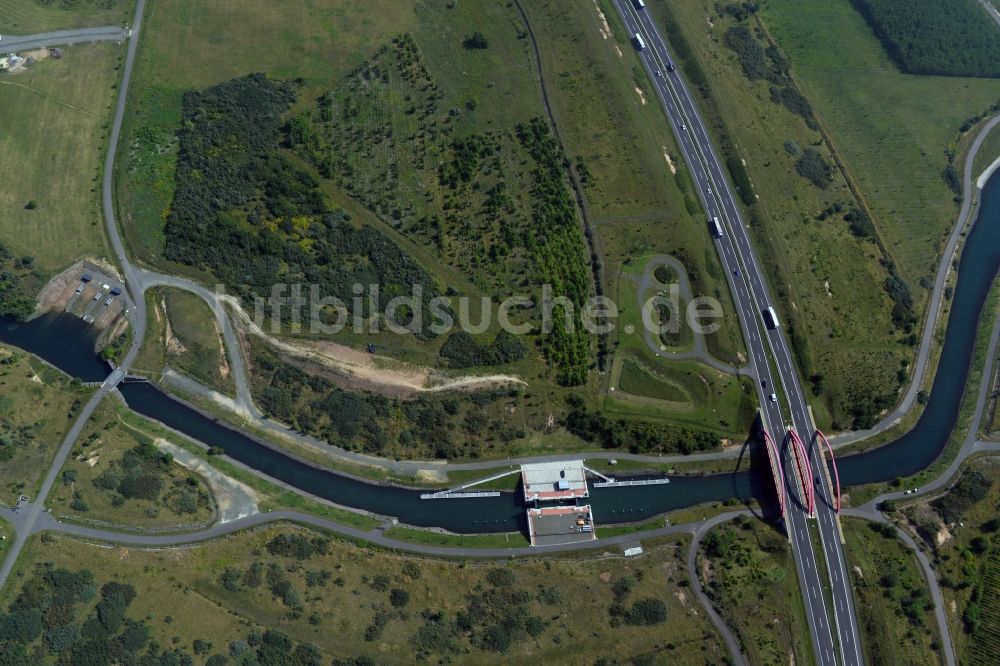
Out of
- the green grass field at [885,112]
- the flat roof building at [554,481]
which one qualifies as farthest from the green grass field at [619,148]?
→ the green grass field at [885,112]

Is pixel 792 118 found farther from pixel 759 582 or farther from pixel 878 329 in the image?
pixel 759 582

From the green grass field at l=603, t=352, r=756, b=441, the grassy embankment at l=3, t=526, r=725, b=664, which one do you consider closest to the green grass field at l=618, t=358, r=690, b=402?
the green grass field at l=603, t=352, r=756, b=441

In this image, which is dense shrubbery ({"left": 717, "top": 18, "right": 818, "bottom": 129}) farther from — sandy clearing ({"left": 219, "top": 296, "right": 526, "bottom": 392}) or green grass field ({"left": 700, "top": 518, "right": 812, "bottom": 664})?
green grass field ({"left": 700, "top": 518, "right": 812, "bottom": 664})

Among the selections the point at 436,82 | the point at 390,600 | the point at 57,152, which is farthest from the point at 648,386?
the point at 57,152

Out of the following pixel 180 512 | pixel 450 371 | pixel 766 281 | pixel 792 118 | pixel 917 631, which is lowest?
pixel 917 631

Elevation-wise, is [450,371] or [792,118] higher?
[792,118]

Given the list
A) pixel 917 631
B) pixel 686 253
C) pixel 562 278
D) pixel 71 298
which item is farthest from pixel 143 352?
pixel 917 631

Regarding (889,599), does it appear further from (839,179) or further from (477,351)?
(839,179)

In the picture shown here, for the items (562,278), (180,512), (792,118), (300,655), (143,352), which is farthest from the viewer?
(792,118)
